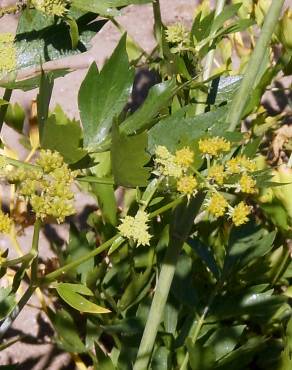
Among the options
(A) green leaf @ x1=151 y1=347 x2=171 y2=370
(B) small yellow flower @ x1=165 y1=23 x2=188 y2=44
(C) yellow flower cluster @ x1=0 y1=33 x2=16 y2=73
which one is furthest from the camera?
(A) green leaf @ x1=151 y1=347 x2=171 y2=370

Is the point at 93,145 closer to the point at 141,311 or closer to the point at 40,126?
the point at 40,126

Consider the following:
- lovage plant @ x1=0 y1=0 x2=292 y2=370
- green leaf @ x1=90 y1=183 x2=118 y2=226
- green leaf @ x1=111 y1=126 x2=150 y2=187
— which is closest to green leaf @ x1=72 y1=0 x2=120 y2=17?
lovage plant @ x1=0 y1=0 x2=292 y2=370

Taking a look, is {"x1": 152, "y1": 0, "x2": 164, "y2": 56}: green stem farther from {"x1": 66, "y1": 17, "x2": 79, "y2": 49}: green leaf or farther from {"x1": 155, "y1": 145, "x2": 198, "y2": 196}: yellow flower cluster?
{"x1": 155, "y1": 145, "x2": 198, "y2": 196}: yellow flower cluster

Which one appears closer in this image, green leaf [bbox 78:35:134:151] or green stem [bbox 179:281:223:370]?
green leaf [bbox 78:35:134:151]

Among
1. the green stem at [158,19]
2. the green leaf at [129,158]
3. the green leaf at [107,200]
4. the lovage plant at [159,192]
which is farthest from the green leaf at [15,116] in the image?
the green leaf at [129,158]

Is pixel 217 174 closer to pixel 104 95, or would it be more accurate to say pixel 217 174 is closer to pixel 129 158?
pixel 129 158
